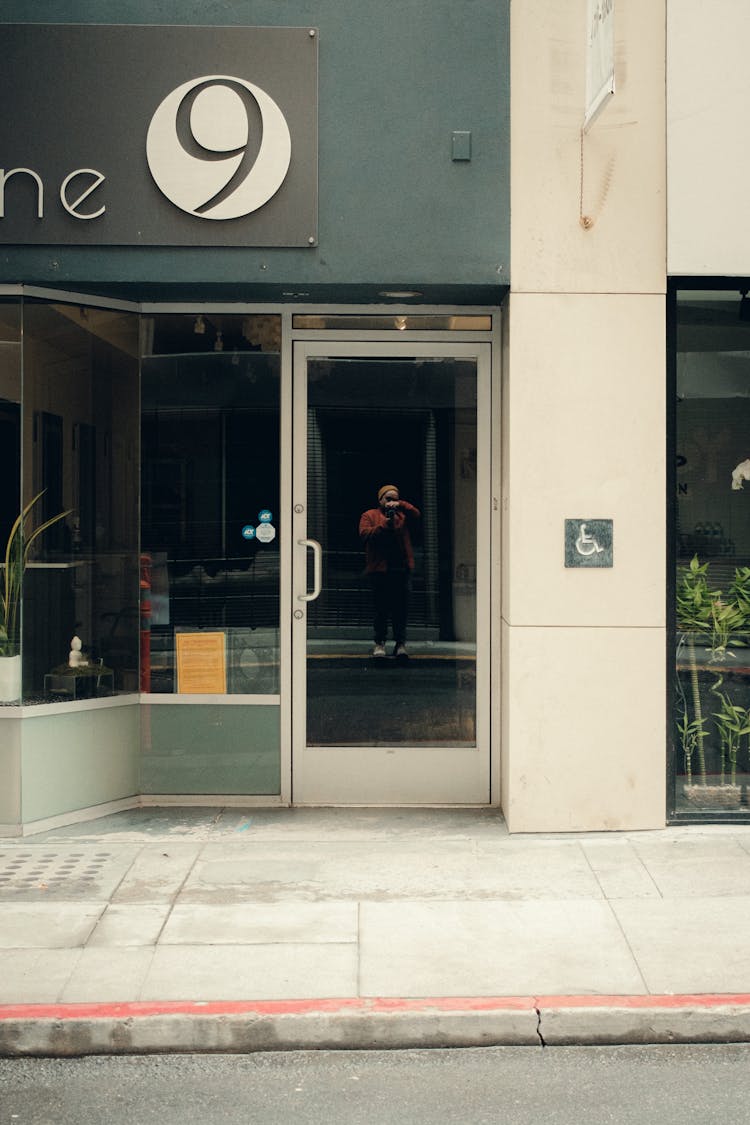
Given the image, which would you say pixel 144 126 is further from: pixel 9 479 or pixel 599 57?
pixel 599 57

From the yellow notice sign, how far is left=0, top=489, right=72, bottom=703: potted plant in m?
1.01

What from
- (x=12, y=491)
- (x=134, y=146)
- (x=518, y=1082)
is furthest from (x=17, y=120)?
(x=518, y=1082)

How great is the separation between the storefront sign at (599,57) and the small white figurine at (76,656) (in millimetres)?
4227

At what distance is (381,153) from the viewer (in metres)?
7.31

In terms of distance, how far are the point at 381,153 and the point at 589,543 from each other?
251cm

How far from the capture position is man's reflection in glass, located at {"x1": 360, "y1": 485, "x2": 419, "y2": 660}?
26.4ft

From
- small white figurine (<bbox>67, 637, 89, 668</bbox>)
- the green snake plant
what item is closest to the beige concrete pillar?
small white figurine (<bbox>67, 637, 89, 668</bbox>)

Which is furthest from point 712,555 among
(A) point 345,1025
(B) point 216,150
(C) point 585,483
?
(A) point 345,1025

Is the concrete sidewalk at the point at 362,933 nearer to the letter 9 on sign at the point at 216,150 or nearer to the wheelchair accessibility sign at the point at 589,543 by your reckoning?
the wheelchair accessibility sign at the point at 589,543

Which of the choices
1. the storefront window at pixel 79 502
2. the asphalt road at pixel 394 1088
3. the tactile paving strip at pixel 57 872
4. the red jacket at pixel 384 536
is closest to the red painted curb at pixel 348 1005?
the asphalt road at pixel 394 1088

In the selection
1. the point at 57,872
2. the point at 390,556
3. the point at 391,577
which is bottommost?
the point at 57,872

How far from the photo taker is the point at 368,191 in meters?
7.32

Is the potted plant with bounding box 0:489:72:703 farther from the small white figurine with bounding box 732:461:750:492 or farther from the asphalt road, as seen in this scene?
the small white figurine with bounding box 732:461:750:492

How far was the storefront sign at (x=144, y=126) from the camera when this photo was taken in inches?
284
